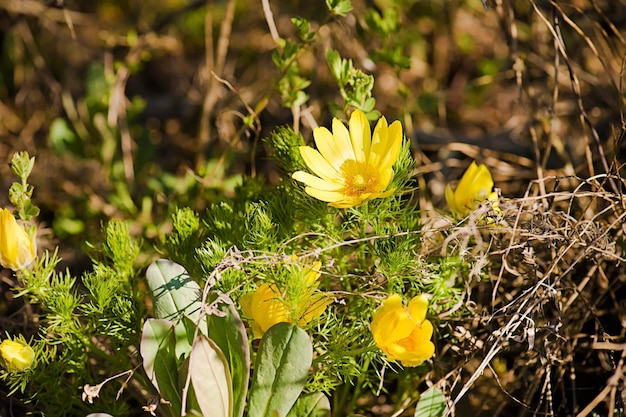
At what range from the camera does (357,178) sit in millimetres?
1393

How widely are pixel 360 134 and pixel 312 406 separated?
1.87 ft

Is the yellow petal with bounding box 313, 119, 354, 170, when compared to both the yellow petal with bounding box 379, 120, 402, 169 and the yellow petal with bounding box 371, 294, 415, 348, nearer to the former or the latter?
the yellow petal with bounding box 379, 120, 402, 169

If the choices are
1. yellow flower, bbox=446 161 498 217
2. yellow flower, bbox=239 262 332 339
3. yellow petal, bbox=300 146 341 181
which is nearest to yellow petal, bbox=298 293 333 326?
yellow flower, bbox=239 262 332 339

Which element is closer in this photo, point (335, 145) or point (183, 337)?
point (183, 337)

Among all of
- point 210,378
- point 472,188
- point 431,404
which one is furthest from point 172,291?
point 472,188

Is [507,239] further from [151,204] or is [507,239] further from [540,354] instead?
[151,204]

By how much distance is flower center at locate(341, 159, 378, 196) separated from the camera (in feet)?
4.49

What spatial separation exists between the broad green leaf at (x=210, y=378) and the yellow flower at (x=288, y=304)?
0.13 meters

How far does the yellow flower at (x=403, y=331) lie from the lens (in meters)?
1.17

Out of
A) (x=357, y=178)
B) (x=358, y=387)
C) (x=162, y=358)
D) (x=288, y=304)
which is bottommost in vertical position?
(x=358, y=387)

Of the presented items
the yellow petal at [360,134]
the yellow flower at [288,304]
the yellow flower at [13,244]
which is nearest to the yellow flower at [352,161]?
the yellow petal at [360,134]

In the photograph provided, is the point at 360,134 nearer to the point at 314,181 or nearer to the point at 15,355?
the point at 314,181

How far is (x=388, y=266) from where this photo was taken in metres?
1.33

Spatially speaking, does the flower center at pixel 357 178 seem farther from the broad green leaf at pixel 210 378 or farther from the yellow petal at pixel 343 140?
the broad green leaf at pixel 210 378
